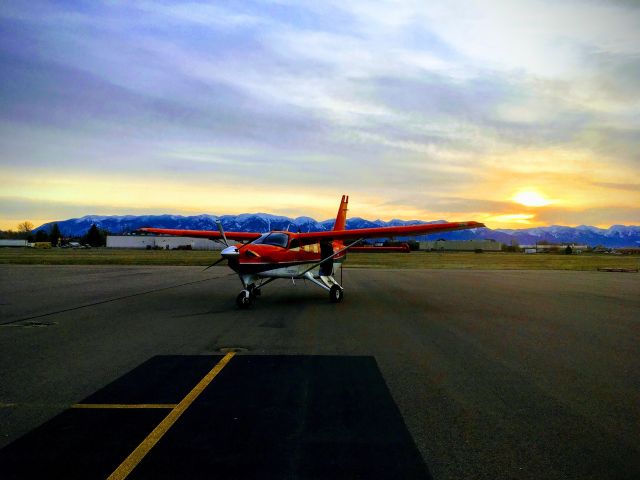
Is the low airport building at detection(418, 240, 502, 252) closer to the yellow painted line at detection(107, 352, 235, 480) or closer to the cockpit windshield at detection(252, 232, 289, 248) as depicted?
the cockpit windshield at detection(252, 232, 289, 248)

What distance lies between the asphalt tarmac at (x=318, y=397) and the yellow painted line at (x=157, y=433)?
3cm

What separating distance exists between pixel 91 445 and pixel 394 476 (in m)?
2.70

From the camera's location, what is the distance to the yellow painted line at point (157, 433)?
365cm

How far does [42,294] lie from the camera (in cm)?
1723

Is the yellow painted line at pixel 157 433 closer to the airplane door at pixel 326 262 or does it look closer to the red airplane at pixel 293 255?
the red airplane at pixel 293 255

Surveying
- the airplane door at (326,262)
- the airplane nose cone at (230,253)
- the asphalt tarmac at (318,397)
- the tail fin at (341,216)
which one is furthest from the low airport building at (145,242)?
the asphalt tarmac at (318,397)

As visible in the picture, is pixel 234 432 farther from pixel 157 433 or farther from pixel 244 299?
pixel 244 299

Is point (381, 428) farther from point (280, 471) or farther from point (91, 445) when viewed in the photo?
point (91, 445)

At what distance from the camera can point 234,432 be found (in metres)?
4.48

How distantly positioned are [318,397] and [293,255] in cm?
1033

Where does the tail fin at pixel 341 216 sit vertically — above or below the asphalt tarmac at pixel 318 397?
above

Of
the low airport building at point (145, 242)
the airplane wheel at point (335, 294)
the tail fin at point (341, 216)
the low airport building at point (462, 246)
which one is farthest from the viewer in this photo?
the low airport building at point (462, 246)

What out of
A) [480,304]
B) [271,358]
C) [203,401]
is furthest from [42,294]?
[480,304]

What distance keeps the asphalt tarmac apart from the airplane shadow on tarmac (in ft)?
0.06
